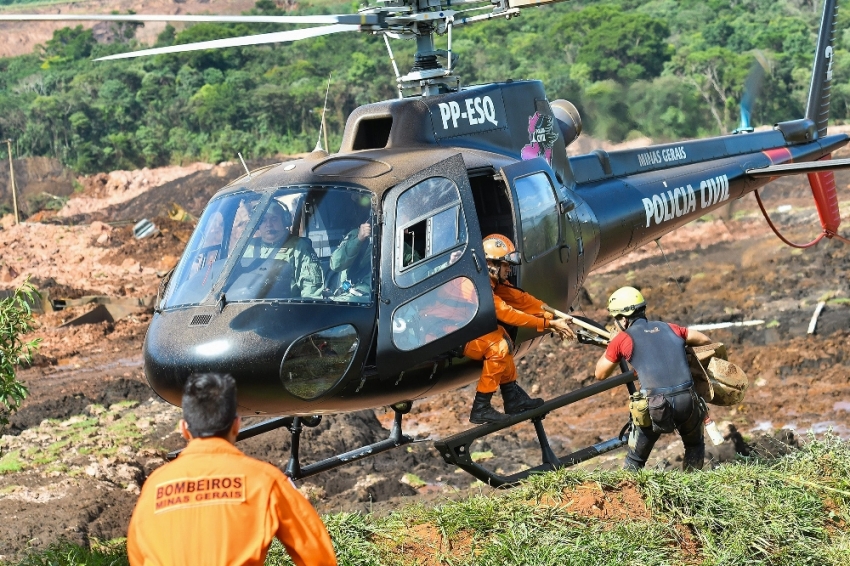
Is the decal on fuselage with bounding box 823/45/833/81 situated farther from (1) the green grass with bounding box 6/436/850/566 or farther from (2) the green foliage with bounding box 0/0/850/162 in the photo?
(2) the green foliage with bounding box 0/0/850/162

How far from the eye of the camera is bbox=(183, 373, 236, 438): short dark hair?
328cm

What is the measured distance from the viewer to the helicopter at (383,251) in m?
5.81

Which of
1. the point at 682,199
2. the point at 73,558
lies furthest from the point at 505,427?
the point at 682,199

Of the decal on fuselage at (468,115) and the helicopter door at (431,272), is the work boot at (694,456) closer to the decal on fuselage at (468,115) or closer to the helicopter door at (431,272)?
the helicopter door at (431,272)

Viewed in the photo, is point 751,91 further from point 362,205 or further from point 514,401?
point 362,205

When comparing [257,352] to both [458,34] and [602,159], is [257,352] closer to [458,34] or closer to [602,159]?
[602,159]

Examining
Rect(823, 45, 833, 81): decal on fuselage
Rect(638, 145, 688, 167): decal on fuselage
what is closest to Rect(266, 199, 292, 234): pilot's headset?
Rect(638, 145, 688, 167): decal on fuselage

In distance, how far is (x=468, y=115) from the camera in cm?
753

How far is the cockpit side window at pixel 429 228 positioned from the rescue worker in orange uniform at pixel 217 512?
2.96 m

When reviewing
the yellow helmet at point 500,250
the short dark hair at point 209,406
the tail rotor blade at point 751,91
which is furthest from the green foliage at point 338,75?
the short dark hair at point 209,406

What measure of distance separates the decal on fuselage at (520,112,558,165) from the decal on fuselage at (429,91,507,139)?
0.85 feet

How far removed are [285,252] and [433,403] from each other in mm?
8345

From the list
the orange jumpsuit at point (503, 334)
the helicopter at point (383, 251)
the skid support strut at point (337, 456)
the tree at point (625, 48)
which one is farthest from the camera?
the tree at point (625, 48)

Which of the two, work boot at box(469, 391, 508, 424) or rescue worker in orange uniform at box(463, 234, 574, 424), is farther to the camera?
work boot at box(469, 391, 508, 424)
